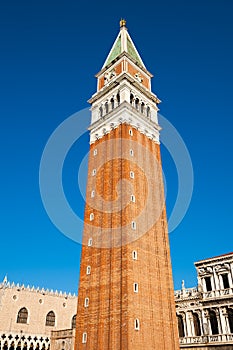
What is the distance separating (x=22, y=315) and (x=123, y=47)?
39833 millimetres

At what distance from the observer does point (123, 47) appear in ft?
148

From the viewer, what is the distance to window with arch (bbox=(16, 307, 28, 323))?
146 feet

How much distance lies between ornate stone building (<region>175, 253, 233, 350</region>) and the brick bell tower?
5142 mm

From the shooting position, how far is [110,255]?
2953 centimetres

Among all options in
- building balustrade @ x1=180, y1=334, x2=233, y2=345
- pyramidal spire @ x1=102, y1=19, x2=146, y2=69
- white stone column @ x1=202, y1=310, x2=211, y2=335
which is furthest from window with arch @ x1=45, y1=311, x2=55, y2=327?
pyramidal spire @ x1=102, y1=19, x2=146, y2=69

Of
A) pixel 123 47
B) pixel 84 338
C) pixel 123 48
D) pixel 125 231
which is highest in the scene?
pixel 123 47

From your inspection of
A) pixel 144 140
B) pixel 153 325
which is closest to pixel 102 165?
pixel 144 140

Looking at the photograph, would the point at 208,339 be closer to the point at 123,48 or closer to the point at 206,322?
the point at 206,322

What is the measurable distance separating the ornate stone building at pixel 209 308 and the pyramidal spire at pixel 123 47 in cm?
2849

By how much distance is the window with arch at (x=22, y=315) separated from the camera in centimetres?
4452

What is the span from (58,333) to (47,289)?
635 inches

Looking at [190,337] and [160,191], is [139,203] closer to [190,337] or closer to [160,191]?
[160,191]

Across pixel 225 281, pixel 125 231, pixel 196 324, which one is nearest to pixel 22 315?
pixel 196 324

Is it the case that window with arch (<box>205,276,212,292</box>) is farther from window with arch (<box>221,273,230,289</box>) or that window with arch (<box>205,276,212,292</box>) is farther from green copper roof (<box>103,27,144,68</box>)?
green copper roof (<box>103,27,144,68</box>)
